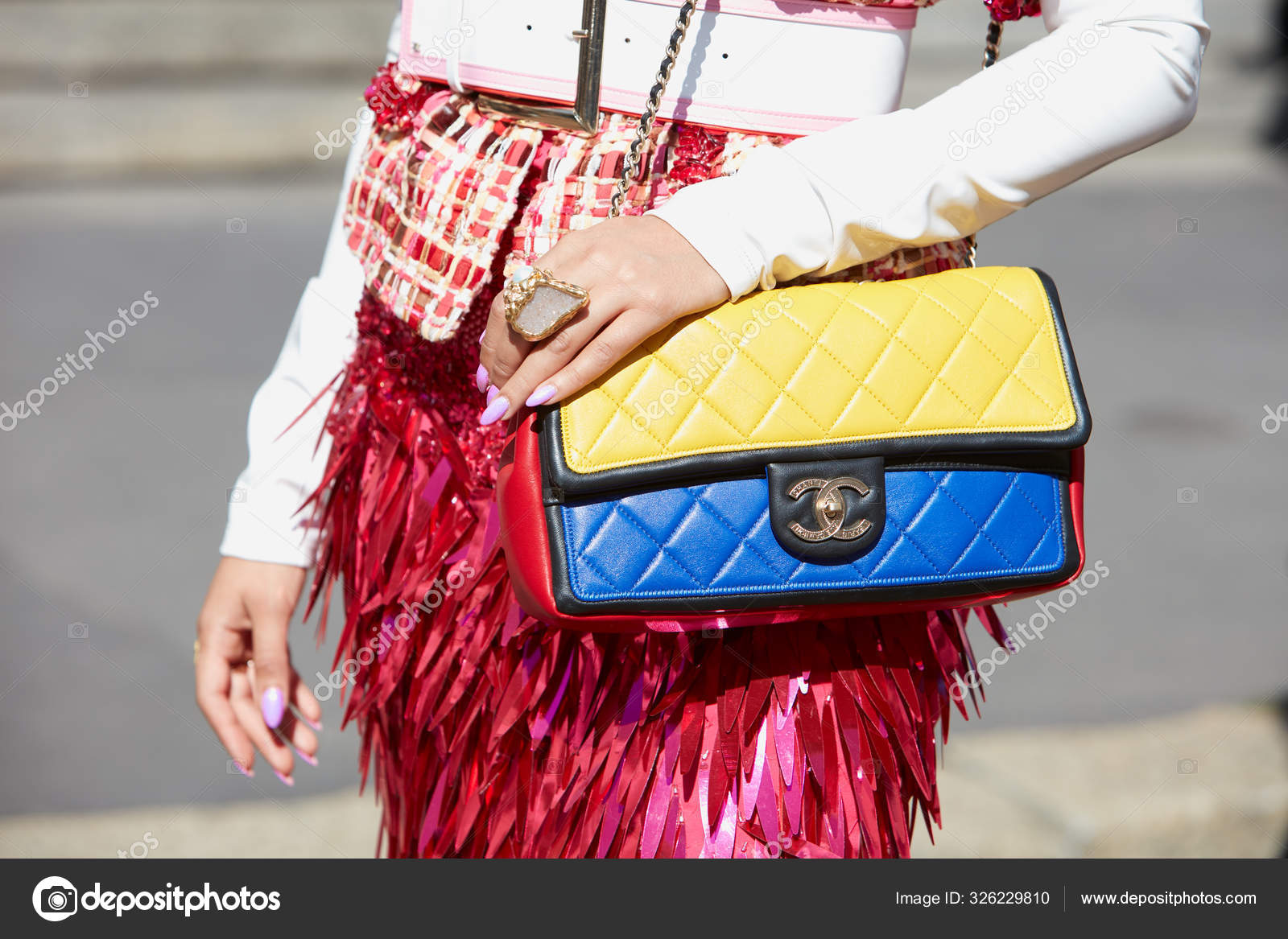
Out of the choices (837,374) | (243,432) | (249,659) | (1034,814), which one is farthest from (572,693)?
(243,432)

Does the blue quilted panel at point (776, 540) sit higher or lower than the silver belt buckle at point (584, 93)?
lower

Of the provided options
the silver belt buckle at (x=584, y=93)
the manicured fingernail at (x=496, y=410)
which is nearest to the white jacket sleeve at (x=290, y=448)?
the silver belt buckle at (x=584, y=93)

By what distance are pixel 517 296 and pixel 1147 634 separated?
7.73 feet

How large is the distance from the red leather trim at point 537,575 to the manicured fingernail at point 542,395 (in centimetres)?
2

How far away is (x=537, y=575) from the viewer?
2.39ft

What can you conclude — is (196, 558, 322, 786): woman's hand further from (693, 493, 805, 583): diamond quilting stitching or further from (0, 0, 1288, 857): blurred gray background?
(0, 0, 1288, 857): blurred gray background

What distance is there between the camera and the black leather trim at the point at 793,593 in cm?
73

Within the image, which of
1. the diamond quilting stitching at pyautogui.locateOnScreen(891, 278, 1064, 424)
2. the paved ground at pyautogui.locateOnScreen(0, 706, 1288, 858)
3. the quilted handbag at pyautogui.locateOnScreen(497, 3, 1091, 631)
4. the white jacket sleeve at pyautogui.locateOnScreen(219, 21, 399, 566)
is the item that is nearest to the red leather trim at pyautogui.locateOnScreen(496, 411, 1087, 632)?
the quilted handbag at pyautogui.locateOnScreen(497, 3, 1091, 631)

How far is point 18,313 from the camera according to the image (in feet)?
15.0

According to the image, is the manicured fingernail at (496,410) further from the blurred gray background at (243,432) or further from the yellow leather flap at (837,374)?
the blurred gray background at (243,432)

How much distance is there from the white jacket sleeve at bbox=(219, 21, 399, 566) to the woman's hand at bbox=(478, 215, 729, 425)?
0.37m

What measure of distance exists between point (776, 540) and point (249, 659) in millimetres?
595

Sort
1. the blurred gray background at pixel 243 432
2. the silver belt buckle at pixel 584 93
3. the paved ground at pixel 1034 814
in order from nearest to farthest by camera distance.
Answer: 1. the silver belt buckle at pixel 584 93
2. the paved ground at pixel 1034 814
3. the blurred gray background at pixel 243 432

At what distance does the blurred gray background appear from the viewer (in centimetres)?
207
